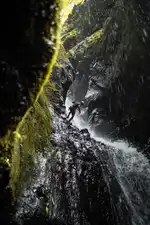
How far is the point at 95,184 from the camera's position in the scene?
6930 millimetres

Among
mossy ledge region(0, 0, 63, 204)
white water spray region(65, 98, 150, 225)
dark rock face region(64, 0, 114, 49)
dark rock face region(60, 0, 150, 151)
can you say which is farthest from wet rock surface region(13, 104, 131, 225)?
Result: dark rock face region(64, 0, 114, 49)

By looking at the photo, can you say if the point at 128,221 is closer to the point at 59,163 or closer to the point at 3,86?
the point at 59,163

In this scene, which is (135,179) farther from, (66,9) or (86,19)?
(86,19)

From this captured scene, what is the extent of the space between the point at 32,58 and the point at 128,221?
22.8 feet

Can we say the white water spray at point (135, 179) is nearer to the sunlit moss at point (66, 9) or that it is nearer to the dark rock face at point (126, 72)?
the dark rock face at point (126, 72)

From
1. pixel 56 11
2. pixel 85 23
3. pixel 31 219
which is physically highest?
pixel 85 23

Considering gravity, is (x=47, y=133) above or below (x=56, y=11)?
above

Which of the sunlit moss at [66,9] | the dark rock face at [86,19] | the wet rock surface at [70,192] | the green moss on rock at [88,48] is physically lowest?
the wet rock surface at [70,192]

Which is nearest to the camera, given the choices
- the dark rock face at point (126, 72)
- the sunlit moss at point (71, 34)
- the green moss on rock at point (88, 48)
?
the dark rock face at point (126, 72)

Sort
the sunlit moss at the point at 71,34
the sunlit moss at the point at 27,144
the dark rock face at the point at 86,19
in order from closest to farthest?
the sunlit moss at the point at 27,144, the dark rock face at the point at 86,19, the sunlit moss at the point at 71,34

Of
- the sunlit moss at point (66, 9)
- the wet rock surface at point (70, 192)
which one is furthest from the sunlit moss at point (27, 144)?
the sunlit moss at point (66, 9)

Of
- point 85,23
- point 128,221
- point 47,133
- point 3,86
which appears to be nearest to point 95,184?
point 128,221

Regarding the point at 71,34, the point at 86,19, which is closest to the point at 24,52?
the point at 86,19

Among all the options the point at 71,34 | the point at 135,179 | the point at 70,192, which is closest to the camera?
the point at 70,192
